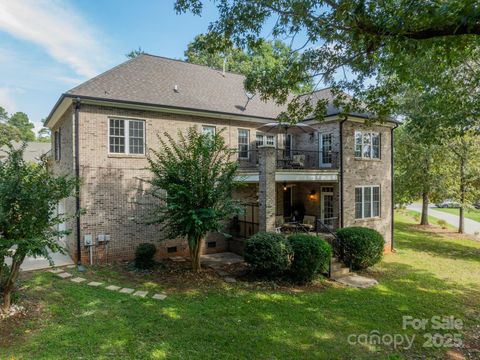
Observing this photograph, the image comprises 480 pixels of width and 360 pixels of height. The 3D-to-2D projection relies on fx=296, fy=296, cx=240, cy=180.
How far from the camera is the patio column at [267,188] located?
437 inches

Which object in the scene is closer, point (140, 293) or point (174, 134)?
point (140, 293)

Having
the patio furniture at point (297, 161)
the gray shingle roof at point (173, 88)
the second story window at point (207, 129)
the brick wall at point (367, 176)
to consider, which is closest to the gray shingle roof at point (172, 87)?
the gray shingle roof at point (173, 88)

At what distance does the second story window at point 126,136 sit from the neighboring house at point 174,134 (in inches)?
1.5

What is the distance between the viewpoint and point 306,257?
32.2 feet

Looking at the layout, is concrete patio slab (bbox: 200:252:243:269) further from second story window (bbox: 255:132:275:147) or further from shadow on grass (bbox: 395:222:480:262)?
→ shadow on grass (bbox: 395:222:480:262)

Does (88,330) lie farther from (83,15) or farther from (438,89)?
(438,89)

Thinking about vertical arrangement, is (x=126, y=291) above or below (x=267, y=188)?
below

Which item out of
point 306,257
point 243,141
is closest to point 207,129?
point 243,141

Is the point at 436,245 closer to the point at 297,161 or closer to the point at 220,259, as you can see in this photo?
the point at 297,161

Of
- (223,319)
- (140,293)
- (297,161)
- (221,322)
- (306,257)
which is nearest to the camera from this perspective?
(221,322)

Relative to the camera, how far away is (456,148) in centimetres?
2119

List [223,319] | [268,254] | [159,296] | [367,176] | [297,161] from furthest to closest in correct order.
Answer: [367,176] < [297,161] < [268,254] < [159,296] < [223,319]

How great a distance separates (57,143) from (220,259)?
10.3m

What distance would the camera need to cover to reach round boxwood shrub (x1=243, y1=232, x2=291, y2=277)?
957 centimetres
